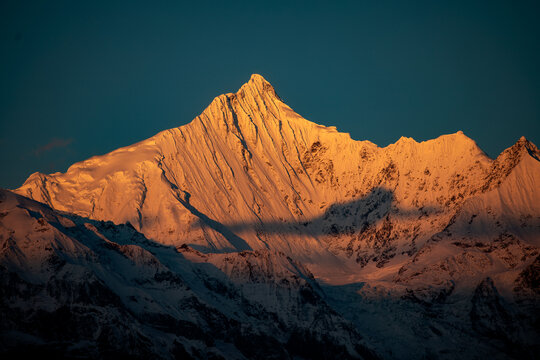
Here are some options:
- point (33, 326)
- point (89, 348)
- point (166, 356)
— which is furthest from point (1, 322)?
point (166, 356)

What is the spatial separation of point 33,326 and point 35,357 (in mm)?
10472

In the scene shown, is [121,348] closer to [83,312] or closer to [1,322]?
[83,312]

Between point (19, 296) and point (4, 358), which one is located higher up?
point (19, 296)

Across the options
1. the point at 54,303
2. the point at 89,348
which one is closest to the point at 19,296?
the point at 54,303

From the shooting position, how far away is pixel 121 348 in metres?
194

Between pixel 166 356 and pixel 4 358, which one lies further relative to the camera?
pixel 166 356

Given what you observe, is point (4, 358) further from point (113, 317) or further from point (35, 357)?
point (113, 317)

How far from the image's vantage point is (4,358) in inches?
7077

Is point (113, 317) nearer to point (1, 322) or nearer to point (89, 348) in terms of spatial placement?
point (89, 348)

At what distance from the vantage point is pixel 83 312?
199250 millimetres

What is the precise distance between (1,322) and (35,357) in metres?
13.6

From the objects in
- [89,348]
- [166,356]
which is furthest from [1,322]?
[166,356]

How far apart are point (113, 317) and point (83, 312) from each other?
21.8ft

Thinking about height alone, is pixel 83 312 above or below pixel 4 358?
above
